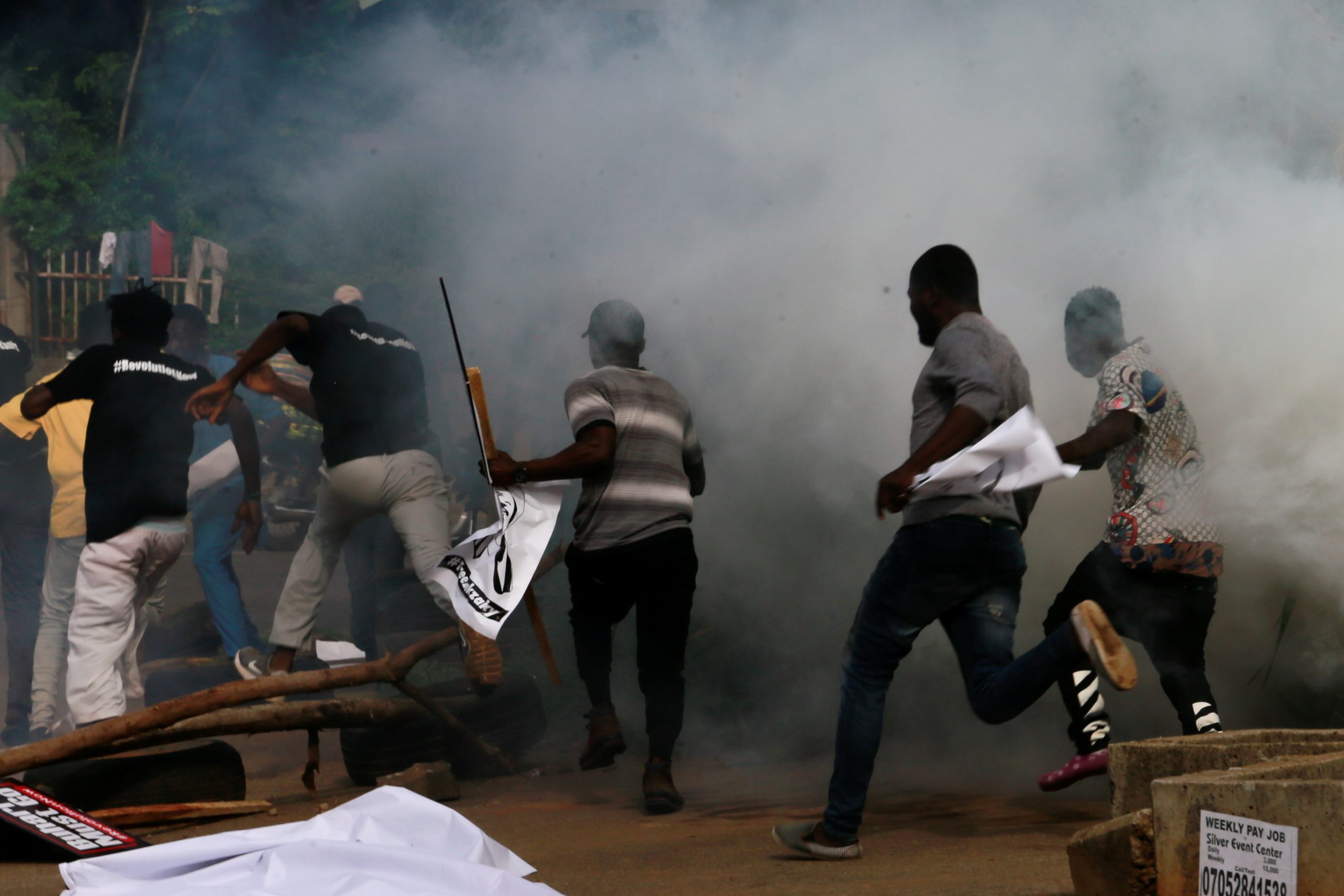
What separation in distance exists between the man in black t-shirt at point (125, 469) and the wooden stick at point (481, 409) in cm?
137

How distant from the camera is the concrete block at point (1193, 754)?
2447 millimetres

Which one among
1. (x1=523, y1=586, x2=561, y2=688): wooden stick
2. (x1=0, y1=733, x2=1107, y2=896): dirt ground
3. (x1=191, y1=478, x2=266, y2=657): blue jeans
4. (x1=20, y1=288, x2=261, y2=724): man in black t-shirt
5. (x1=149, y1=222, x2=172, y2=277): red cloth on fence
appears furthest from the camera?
(x1=149, y1=222, x2=172, y2=277): red cloth on fence

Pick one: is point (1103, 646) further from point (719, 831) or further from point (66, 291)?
point (66, 291)

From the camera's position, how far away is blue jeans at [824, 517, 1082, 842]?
3.00m

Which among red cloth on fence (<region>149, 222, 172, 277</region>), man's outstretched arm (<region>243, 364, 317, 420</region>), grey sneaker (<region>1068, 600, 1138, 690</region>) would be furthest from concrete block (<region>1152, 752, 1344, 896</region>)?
red cloth on fence (<region>149, 222, 172, 277</region>)

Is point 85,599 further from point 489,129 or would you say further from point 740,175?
point 740,175

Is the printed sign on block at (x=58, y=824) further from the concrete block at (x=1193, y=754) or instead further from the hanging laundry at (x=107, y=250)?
the hanging laundry at (x=107, y=250)

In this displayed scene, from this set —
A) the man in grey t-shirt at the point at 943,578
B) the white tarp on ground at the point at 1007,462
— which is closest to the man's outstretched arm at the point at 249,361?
the man in grey t-shirt at the point at 943,578

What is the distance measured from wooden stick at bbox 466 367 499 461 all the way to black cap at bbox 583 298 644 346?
47 centimetres

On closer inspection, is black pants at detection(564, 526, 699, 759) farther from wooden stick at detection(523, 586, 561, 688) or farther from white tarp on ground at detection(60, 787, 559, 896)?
white tarp on ground at detection(60, 787, 559, 896)

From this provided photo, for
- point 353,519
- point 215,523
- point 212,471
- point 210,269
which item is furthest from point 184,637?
point 210,269

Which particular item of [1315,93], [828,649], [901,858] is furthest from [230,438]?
[1315,93]

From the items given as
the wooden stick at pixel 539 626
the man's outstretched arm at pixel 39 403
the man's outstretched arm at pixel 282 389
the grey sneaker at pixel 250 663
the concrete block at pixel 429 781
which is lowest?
the concrete block at pixel 429 781

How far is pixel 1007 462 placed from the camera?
117 inches
